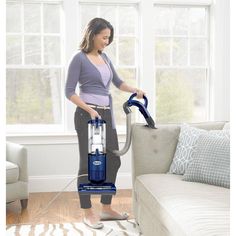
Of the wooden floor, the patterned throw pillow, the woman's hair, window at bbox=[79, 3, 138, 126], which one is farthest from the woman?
window at bbox=[79, 3, 138, 126]

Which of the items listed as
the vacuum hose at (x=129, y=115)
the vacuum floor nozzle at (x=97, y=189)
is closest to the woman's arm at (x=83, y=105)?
the vacuum hose at (x=129, y=115)

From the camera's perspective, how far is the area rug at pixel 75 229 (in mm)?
3445

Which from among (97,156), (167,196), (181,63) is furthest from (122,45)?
(97,156)

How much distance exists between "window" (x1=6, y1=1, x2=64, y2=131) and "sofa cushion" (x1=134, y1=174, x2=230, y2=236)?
2298 mm

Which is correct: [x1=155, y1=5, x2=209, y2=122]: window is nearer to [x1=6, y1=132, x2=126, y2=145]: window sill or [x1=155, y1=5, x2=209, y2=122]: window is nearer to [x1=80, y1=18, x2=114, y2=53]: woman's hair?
[x1=6, y1=132, x2=126, y2=145]: window sill

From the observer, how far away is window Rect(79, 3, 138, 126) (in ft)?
17.6

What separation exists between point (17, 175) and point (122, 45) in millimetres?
2077

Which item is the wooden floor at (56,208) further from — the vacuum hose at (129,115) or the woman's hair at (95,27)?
the woman's hair at (95,27)

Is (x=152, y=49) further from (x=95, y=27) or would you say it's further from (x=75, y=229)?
(x=75, y=229)

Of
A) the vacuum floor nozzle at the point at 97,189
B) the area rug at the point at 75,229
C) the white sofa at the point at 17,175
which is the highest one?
the vacuum floor nozzle at the point at 97,189

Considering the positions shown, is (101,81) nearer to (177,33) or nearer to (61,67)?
(61,67)

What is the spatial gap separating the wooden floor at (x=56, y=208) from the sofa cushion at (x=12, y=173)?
1.00 ft
